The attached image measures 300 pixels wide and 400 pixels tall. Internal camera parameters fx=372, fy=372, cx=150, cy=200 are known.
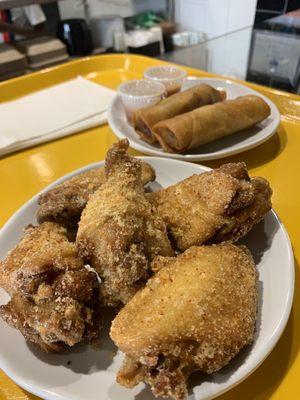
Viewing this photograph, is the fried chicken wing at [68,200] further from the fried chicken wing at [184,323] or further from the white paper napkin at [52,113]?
the white paper napkin at [52,113]

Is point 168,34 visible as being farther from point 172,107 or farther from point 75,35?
point 172,107

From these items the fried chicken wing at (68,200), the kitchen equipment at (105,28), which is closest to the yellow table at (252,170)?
the fried chicken wing at (68,200)

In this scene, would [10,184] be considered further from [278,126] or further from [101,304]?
[278,126]

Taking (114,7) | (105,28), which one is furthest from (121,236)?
(114,7)

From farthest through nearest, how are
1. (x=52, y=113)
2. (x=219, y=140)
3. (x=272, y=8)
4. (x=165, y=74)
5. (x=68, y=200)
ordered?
1. (x=272, y=8)
2. (x=165, y=74)
3. (x=52, y=113)
4. (x=219, y=140)
5. (x=68, y=200)

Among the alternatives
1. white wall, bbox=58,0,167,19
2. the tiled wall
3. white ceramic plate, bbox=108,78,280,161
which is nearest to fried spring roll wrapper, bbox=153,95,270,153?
white ceramic plate, bbox=108,78,280,161

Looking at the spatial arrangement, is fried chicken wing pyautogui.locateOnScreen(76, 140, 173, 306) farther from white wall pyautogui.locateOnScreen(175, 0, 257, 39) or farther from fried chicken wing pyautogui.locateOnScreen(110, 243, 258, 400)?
white wall pyautogui.locateOnScreen(175, 0, 257, 39)

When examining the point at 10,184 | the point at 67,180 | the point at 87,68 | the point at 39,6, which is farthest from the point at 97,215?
the point at 39,6
